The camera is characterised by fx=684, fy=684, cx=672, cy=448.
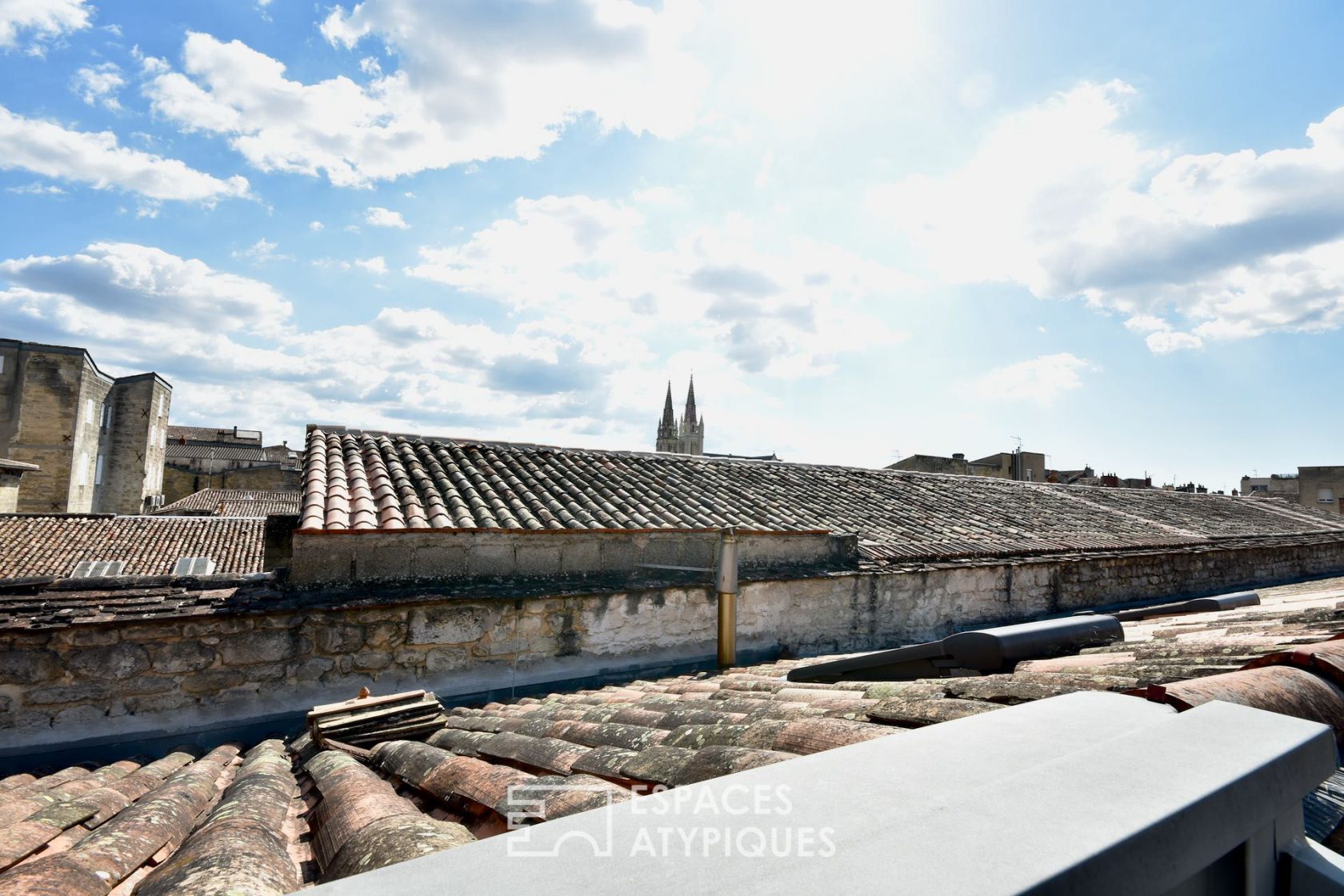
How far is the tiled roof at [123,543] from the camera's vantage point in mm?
17172

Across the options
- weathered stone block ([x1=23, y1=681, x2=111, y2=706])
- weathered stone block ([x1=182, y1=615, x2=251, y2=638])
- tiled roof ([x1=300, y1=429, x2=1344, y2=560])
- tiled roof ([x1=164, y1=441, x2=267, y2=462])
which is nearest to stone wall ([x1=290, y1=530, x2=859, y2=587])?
tiled roof ([x1=300, y1=429, x2=1344, y2=560])

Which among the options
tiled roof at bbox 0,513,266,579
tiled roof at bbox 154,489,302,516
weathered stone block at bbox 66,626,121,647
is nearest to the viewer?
weathered stone block at bbox 66,626,121,647

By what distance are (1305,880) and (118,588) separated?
7003 millimetres

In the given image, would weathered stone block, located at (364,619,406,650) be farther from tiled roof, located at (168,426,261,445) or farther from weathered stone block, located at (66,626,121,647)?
tiled roof, located at (168,426,261,445)

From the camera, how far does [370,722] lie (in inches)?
169

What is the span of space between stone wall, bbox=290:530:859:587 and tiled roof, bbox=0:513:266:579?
13745 mm

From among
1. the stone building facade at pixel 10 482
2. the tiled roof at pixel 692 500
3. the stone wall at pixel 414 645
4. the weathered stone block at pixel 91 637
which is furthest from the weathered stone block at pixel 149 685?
the stone building facade at pixel 10 482

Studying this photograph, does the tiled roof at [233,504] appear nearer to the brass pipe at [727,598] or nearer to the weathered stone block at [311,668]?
the weathered stone block at [311,668]

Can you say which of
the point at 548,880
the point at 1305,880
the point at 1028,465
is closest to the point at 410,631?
the point at 548,880

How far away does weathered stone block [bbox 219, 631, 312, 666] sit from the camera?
520 centimetres

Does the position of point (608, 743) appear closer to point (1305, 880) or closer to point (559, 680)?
point (1305, 880)

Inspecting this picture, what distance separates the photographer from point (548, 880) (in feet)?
3.10

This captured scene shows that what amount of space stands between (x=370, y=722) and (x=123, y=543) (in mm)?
20370

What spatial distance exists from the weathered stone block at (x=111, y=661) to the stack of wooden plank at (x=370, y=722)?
1.72 metres
